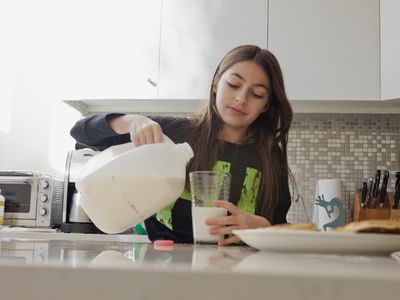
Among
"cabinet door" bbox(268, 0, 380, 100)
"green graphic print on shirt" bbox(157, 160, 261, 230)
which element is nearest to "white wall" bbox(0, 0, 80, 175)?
"cabinet door" bbox(268, 0, 380, 100)

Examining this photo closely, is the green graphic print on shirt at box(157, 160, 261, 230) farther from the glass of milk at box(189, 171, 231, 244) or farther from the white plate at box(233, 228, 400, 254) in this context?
the white plate at box(233, 228, 400, 254)

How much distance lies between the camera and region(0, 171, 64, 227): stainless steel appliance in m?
2.12

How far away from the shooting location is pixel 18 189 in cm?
214

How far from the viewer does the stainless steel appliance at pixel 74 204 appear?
2.10 m

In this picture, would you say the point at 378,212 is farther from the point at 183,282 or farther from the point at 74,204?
the point at 183,282

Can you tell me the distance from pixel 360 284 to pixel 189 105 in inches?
81.4

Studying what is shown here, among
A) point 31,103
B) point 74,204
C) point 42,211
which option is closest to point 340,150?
point 74,204

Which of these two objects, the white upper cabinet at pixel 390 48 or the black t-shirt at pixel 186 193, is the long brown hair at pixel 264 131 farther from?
the white upper cabinet at pixel 390 48

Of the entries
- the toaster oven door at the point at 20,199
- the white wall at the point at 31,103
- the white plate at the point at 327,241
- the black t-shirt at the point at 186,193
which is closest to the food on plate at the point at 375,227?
the white plate at the point at 327,241

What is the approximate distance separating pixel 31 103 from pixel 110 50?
569 mm

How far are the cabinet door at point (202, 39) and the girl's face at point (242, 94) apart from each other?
84cm

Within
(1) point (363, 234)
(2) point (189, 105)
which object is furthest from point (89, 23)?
(1) point (363, 234)

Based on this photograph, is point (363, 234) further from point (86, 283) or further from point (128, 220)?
point (128, 220)

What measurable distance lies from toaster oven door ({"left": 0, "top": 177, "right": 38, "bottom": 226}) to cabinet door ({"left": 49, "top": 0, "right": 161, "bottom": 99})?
1.41 ft
